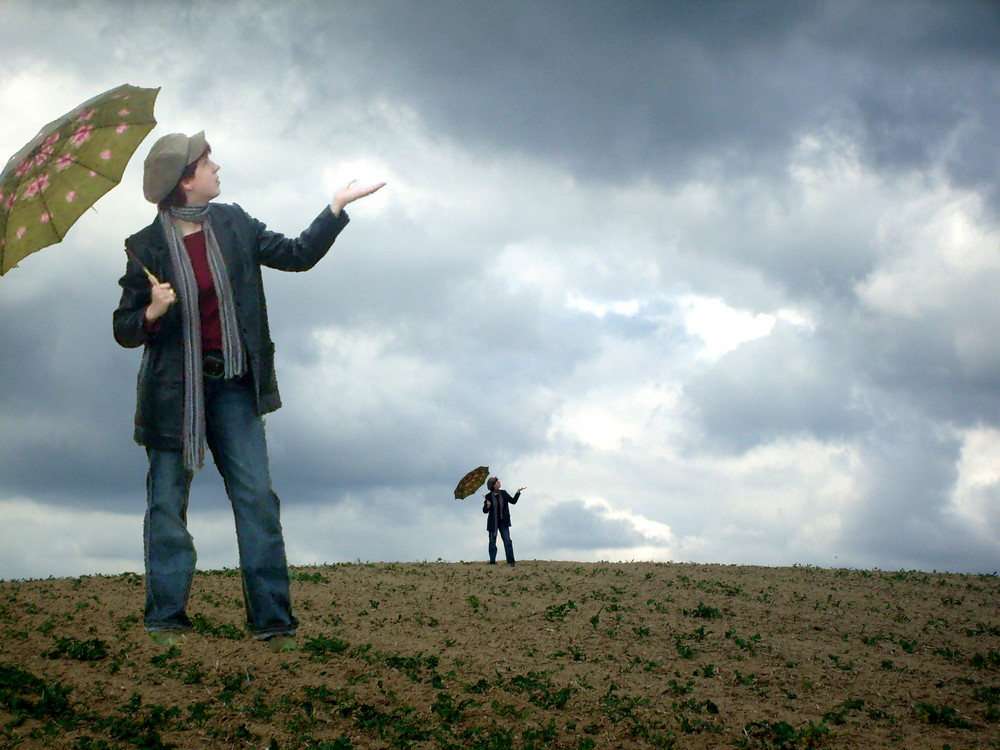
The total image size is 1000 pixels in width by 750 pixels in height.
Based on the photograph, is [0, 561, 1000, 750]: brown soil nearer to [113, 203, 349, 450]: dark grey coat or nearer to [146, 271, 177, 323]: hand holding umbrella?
[113, 203, 349, 450]: dark grey coat

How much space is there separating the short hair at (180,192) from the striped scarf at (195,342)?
37 cm

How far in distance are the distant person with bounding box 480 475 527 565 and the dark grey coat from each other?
49.2 feet

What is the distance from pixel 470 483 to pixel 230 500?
14.5 meters

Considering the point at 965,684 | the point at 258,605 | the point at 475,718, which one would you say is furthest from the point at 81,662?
the point at 965,684

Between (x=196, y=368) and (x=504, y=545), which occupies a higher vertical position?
(x=196, y=368)

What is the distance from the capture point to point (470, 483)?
23688mm

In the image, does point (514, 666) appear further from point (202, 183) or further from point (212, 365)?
point (202, 183)

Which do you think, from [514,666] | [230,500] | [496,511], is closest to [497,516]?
[496,511]

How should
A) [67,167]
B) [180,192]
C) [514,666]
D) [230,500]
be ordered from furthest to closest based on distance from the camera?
[514,666], [180,192], [230,500], [67,167]

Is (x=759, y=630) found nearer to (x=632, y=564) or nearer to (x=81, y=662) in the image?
(x=632, y=564)

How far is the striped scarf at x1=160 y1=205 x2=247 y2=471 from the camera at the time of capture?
9133 millimetres

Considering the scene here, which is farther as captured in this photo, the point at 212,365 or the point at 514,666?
the point at 514,666

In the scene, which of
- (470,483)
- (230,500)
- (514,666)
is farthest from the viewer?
Answer: (470,483)

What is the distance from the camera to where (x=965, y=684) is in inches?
522
